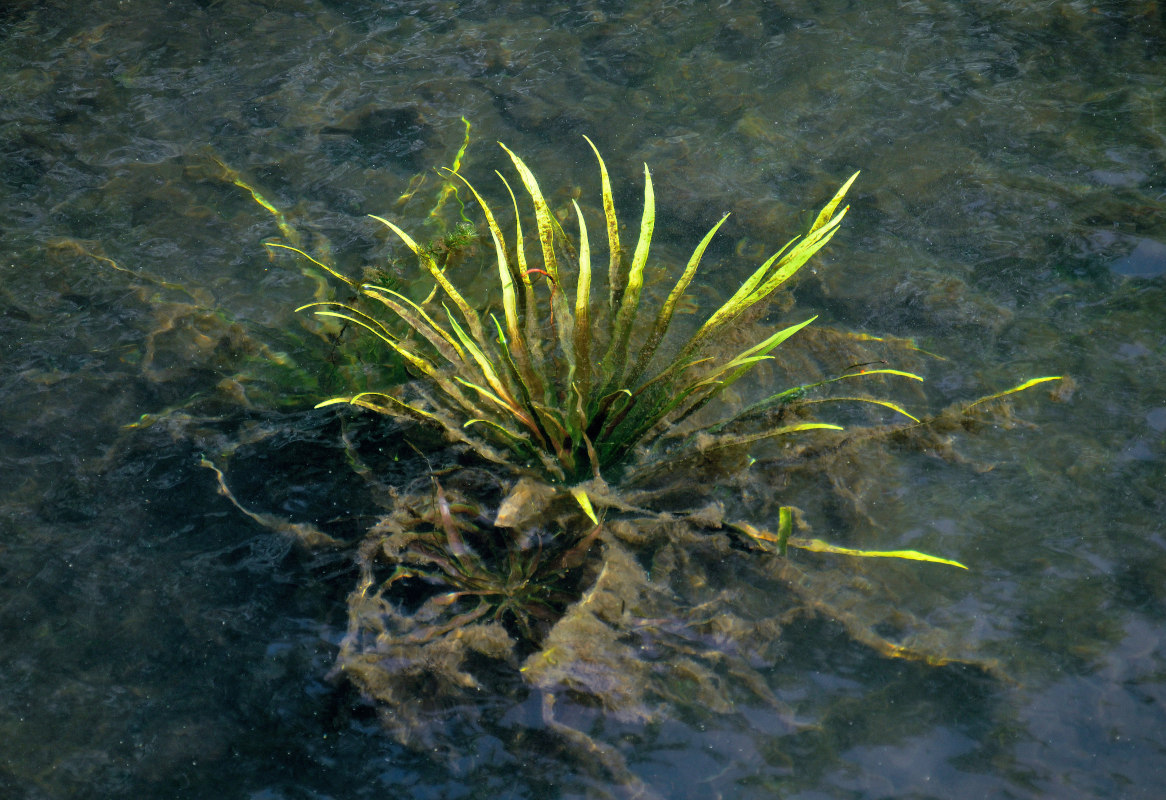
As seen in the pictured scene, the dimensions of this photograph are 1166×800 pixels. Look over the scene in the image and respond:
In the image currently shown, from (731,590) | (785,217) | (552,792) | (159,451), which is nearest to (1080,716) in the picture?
(731,590)

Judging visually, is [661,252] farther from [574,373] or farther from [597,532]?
[597,532]

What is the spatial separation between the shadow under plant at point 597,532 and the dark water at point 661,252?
0.08 meters

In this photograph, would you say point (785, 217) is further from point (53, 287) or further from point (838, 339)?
point (53, 287)

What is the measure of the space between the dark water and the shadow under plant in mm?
82

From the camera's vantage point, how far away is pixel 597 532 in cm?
217

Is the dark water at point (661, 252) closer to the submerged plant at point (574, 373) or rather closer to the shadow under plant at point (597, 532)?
the shadow under plant at point (597, 532)

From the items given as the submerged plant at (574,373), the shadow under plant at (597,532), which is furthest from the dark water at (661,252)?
the submerged plant at (574,373)


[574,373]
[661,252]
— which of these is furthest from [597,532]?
[661,252]

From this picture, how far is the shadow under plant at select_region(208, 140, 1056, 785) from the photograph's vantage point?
6.56ft

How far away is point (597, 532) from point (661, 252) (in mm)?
1390

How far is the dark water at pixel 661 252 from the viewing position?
192 centimetres

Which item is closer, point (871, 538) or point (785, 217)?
point (871, 538)

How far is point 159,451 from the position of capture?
256 centimetres

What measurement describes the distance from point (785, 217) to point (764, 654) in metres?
1.85
